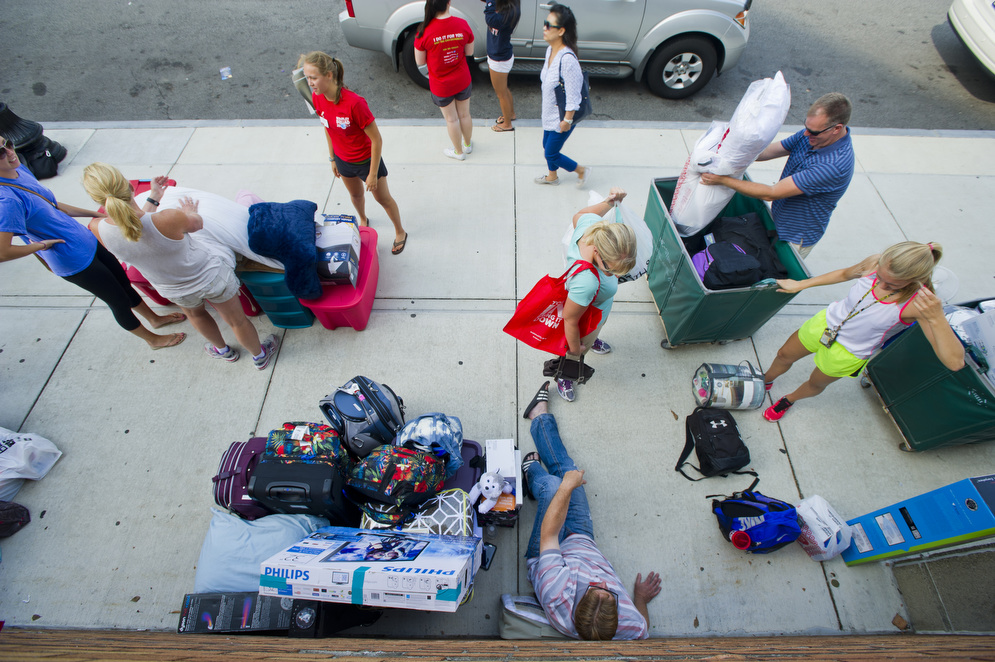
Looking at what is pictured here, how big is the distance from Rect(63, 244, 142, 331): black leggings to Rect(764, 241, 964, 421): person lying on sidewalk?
462 centimetres

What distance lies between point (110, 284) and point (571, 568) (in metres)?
3.66

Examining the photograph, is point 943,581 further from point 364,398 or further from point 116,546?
point 116,546

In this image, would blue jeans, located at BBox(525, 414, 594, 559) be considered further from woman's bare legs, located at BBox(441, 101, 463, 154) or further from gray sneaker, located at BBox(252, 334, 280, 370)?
woman's bare legs, located at BBox(441, 101, 463, 154)

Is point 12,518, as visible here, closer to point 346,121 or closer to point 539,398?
point 346,121

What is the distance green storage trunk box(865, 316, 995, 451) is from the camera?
2.75 meters

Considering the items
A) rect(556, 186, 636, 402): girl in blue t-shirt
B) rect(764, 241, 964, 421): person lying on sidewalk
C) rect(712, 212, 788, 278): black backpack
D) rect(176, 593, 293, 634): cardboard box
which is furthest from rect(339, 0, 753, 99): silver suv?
rect(176, 593, 293, 634): cardboard box

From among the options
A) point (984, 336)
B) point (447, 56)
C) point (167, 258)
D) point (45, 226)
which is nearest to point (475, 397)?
point (167, 258)

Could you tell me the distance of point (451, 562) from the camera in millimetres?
2076

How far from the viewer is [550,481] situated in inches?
116

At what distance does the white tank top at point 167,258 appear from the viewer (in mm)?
2616

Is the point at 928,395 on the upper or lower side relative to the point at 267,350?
upper

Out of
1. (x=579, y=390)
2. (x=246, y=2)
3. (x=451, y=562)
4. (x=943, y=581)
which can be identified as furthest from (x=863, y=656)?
(x=246, y=2)

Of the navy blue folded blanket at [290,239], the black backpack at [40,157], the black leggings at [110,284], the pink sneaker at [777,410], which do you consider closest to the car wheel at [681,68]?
the pink sneaker at [777,410]

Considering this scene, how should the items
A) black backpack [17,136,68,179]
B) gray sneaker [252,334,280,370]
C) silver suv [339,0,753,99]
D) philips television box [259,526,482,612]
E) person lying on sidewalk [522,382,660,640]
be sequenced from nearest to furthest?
philips television box [259,526,482,612] → person lying on sidewalk [522,382,660,640] → gray sneaker [252,334,280,370] → black backpack [17,136,68,179] → silver suv [339,0,753,99]
